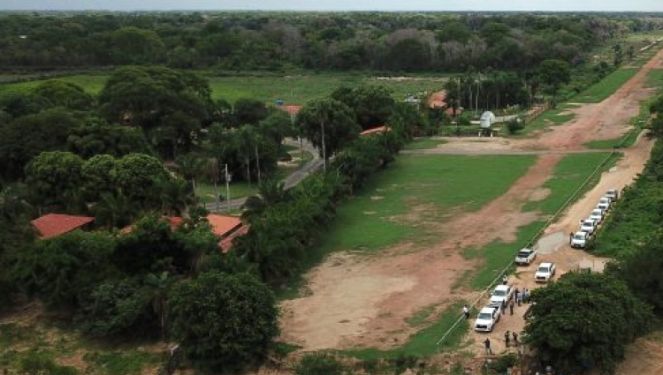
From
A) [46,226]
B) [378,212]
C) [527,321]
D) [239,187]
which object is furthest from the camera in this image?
[239,187]

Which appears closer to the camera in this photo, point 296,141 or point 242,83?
point 296,141

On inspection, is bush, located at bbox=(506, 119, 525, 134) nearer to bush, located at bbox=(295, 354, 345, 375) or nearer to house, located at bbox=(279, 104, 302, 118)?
house, located at bbox=(279, 104, 302, 118)

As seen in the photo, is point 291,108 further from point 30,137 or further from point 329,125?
point 30,137

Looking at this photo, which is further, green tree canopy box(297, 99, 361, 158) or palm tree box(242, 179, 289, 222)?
green tree canopy box(297, 99, 361, 158)

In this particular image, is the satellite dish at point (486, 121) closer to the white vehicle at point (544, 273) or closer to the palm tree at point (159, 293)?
the white vehicle at point (544, 273)

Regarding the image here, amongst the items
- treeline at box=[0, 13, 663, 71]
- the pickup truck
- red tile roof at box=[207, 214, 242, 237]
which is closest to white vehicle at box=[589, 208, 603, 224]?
the pickup truck

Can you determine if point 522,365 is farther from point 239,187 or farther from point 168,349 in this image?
point 239,187

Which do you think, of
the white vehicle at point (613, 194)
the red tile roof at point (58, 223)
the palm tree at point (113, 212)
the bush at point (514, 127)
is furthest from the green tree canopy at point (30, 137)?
the bush at point (514, 127)

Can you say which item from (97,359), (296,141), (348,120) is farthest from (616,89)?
(97,359)
